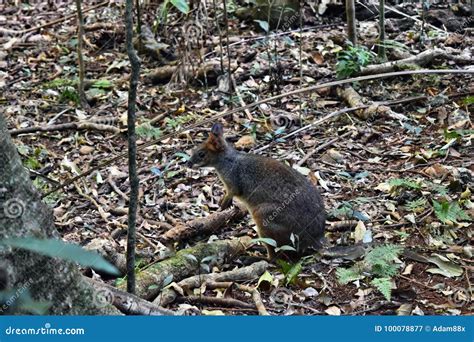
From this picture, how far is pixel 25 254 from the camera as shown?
276 centimetres

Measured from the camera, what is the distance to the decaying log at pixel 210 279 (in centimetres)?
465

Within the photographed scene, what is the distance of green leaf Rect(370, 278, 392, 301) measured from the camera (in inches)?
175

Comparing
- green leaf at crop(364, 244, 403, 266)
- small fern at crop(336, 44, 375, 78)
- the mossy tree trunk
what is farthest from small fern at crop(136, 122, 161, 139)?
the mossy tree trunk

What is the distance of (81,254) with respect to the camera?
47.8 inches

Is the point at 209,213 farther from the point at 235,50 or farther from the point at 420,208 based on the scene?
the point at 235,50

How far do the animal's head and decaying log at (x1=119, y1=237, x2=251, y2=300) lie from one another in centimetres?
98

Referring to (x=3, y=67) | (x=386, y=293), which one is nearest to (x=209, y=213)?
(x=386, y=293)

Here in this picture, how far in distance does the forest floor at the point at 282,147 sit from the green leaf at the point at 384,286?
0.03 feet

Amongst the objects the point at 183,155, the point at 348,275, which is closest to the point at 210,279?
the point at 348,275

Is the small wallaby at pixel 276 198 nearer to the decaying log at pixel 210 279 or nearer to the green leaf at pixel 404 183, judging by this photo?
the decaying log at pixel 210 279

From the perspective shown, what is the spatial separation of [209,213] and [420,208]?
6.29 feet

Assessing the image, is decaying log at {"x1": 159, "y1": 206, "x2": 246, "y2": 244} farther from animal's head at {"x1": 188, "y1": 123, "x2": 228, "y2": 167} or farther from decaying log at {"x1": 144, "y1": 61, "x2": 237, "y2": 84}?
decaying log at {"x1": 144, "y1": 61, "x2": 237, "y2": 84}

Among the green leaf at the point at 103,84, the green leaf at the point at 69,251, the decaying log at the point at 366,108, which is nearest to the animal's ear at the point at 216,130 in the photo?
the decaying log at the point at 366,108

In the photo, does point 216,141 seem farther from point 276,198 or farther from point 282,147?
point 282,147
